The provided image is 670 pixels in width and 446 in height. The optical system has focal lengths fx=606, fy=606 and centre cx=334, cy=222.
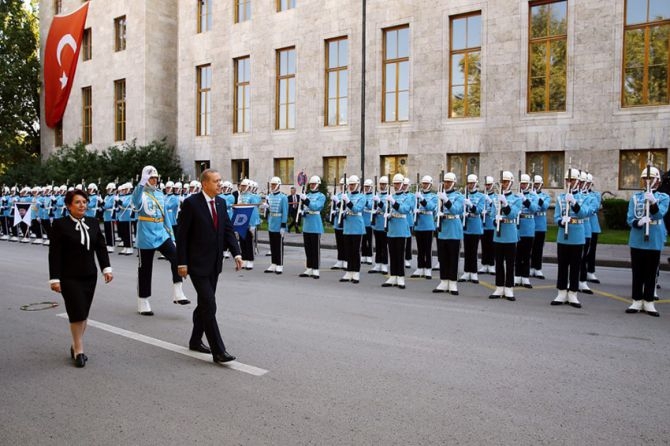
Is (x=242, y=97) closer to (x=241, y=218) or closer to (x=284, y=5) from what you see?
(x=284, y=5)

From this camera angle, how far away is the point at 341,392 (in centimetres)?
514

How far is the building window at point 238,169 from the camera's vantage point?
34.4 meters

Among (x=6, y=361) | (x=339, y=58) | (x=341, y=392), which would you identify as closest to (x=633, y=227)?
(x=341, y=392)

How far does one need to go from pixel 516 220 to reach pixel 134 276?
7873mm

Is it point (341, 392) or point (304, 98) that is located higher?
point (304, 98)

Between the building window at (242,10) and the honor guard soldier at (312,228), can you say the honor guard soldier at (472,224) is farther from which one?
the building window at (242,10)

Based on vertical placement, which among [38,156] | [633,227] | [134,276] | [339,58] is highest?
[339,58]

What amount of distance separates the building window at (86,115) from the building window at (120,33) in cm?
484

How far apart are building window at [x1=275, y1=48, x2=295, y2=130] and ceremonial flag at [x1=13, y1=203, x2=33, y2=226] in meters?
13.5

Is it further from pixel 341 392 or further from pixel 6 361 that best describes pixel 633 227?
pixel 6 361

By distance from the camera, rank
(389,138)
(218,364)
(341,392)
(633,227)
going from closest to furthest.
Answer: (341,392)
(218,364)
(633,227)
(389,138)

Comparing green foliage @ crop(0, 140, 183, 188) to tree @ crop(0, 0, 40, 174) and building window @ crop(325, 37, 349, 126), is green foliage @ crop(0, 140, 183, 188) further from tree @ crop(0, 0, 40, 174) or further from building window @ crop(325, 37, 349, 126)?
tree @ crop(0, 0, 40, 174)

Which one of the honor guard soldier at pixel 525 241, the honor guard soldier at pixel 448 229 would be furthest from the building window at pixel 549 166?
the honor guard soldier at pixel 448 229

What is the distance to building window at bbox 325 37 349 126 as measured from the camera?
29.8 metres
